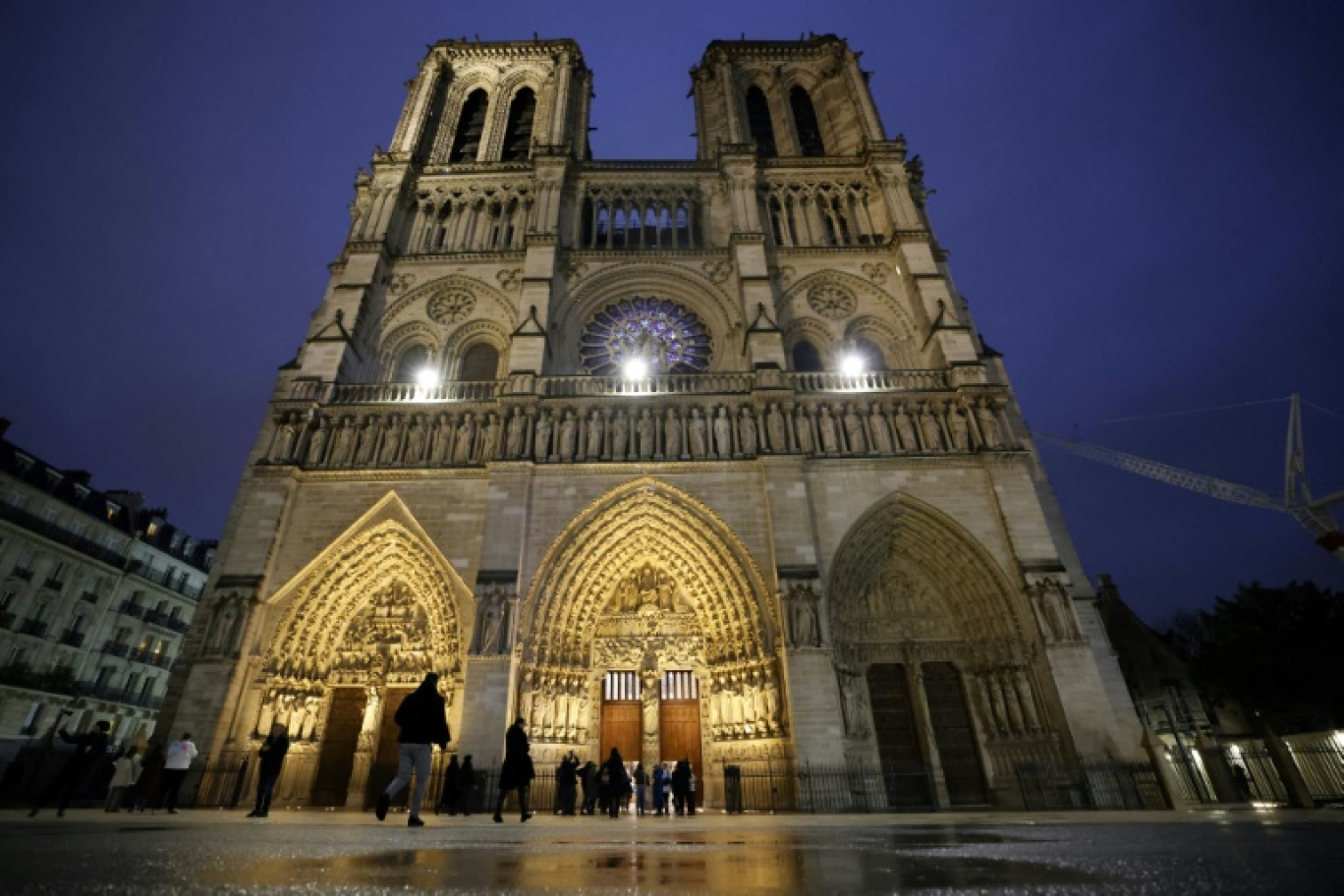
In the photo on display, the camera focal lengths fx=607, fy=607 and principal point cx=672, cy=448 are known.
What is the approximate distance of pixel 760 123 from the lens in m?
21.1

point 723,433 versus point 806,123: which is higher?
point 806,123

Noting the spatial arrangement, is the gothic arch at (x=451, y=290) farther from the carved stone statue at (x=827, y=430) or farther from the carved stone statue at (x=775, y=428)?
the carved stone statue at (x=827, y=430)

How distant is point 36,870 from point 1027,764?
12171mm

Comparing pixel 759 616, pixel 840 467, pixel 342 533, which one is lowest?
pixel 759 616

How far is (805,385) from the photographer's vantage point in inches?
544

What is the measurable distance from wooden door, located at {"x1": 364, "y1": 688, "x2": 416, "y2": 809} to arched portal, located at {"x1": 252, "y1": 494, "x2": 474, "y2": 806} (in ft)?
0.06

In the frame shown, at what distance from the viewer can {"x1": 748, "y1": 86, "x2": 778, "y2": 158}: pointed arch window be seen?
20.3 meters

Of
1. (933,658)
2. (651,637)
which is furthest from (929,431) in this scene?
(651,637)

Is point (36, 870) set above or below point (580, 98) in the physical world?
below

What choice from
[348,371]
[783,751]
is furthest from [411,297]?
[783,751]

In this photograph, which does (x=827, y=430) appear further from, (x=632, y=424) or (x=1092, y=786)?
(x=1092, y=786)

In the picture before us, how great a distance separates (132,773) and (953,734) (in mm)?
13264

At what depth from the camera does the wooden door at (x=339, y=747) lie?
10969mm

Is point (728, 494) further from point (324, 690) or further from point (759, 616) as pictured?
point (324, 690)
